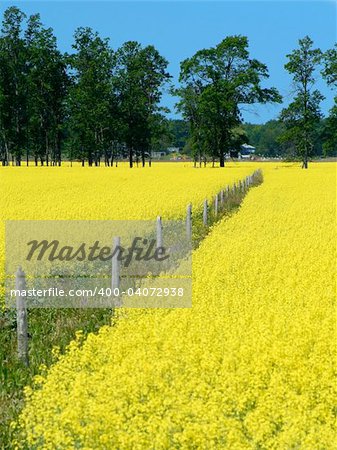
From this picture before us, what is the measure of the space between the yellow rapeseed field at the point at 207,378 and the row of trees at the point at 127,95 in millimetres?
70079

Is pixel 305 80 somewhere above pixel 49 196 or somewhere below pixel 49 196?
above

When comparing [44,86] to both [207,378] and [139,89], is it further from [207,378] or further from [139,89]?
[207,378]

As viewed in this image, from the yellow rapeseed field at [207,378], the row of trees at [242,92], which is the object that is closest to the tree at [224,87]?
the row of trees at [242,92]

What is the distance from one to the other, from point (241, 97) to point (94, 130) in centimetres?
1759

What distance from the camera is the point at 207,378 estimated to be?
633 centimetres

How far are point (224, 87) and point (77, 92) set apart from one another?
1640 centimetres

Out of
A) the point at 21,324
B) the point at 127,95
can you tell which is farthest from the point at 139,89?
the point at 21,324

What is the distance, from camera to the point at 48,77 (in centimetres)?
8481

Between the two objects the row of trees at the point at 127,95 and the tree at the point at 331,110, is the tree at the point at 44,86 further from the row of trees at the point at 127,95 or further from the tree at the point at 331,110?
the tree at the point at 331,110

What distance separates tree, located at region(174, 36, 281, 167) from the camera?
257 feet

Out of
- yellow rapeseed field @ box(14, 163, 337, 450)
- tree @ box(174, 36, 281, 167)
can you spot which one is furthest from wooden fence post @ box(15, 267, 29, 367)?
tree @ box(174, 36, 281, 167)

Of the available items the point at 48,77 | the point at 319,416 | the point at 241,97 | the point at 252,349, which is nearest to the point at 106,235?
the point at 252,349

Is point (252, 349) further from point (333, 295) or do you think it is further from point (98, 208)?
point (98, 208)

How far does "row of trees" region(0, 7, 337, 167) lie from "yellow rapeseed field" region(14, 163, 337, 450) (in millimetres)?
70079
